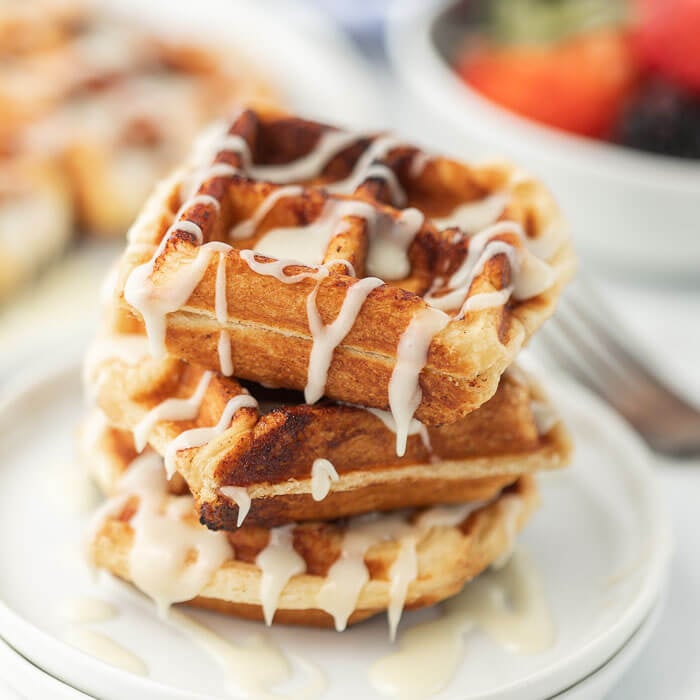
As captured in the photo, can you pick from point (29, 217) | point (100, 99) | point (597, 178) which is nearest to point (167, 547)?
point (29, 217)

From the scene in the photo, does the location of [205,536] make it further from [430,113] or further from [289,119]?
[430,113]

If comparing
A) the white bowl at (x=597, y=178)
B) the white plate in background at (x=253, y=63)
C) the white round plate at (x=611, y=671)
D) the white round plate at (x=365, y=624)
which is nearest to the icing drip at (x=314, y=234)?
the white round plate at (x=365, y=624)

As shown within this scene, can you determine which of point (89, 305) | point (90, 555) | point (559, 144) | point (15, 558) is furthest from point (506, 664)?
point (559, 144)

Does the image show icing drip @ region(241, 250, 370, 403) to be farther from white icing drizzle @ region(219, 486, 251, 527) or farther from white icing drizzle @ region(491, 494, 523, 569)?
white icing drizzle @ region(491, 494, 523, 569)

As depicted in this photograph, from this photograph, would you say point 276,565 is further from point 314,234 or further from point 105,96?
point 105,96

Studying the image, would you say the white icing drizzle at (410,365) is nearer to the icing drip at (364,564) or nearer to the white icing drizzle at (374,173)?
the icing drip at (364,564)

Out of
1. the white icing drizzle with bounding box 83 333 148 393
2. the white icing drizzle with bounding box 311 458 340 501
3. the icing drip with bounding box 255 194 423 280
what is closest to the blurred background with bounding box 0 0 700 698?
the white icing drizzle with bounding box 83 333 148 393
